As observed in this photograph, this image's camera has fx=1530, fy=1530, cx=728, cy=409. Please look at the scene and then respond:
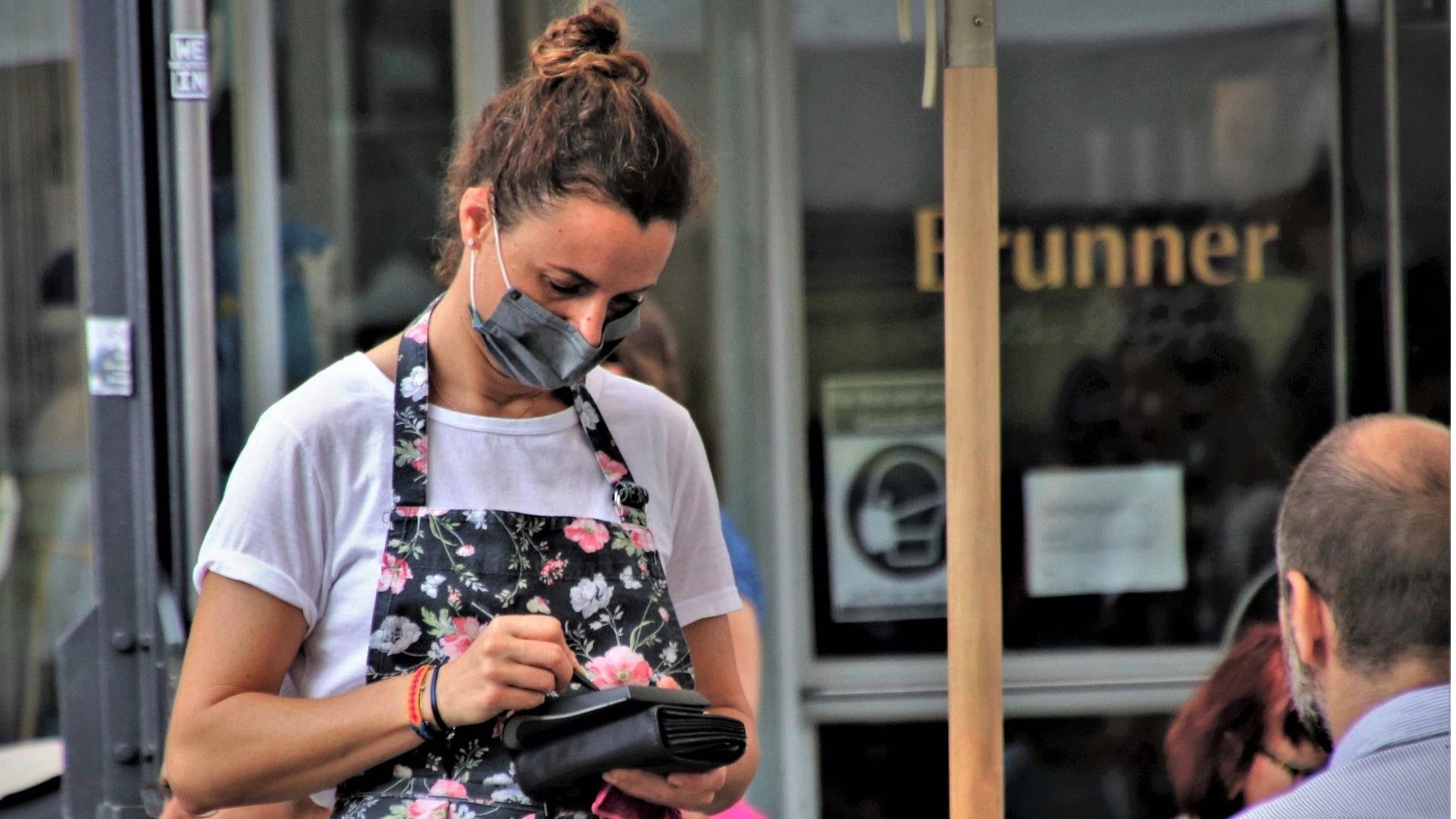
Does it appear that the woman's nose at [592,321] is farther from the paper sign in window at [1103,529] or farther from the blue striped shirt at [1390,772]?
the paper sign in window at [1103,529]

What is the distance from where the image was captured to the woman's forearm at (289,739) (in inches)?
56.7

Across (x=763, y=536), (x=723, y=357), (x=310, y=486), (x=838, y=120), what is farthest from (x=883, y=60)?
(x=310, y=486)

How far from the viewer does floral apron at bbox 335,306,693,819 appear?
4.91ft

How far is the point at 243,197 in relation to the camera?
11.6 ft

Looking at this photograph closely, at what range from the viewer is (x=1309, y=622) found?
1543mm

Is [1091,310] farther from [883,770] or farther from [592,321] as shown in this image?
[592,321]

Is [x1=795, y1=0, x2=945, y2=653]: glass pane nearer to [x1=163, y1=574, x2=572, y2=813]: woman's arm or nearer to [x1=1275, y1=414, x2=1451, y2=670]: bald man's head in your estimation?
[x1=1275, y1=414, x2=1451, y2=670]: bald man's head

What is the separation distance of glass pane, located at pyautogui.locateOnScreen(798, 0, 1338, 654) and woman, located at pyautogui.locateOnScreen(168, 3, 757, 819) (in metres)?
2.47

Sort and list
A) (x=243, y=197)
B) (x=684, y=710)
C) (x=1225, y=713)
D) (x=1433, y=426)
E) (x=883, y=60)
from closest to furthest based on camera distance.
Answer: (x=684, y=710)
(x=1433, y=426)
(x=1225, y=713)
(x=243, y=197)
(x=883, y=60)

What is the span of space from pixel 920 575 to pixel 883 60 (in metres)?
1.39

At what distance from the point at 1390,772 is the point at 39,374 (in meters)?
3.40

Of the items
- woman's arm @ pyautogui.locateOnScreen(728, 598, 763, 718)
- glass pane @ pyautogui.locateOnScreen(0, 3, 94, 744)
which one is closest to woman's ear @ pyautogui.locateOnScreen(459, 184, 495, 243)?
woman's arm @ pyautogui.locateOnScreen(728, 598, 763, 718)

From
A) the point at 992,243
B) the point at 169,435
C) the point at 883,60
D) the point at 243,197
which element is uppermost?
the point at 883,60

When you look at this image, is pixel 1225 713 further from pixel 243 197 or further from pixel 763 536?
pixel 243 197
